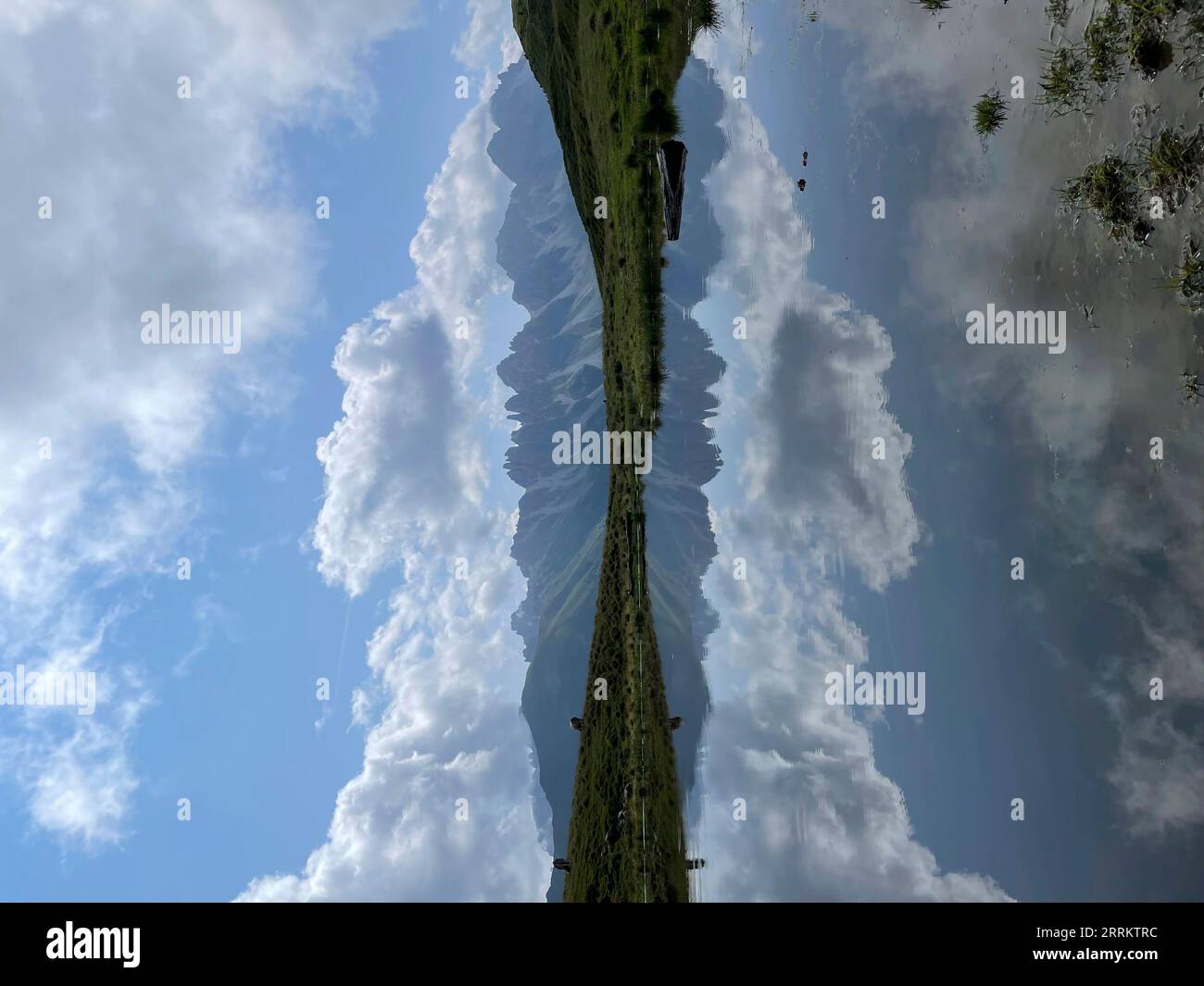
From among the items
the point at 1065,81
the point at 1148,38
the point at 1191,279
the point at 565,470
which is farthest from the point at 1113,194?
the point at 565,470

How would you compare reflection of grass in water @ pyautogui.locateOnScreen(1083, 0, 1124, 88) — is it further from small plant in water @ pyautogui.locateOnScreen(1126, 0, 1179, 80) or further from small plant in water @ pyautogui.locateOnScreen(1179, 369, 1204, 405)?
small plant in water @ pyautogui.locateOnScreen(1179, 369, 1204, 405)

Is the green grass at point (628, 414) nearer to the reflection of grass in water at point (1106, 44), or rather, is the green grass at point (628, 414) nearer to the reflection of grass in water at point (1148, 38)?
the reflection of grass in water at point (1106, 44)

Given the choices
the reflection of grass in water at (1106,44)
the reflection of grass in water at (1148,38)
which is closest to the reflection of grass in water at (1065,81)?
the reflection of grass in water at (1106,44)

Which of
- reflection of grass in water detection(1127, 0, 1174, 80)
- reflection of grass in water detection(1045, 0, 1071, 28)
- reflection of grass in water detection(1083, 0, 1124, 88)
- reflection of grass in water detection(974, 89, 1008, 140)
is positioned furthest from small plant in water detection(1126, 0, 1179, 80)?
reflection of grass in water detection(974, 89, 1008, 140)

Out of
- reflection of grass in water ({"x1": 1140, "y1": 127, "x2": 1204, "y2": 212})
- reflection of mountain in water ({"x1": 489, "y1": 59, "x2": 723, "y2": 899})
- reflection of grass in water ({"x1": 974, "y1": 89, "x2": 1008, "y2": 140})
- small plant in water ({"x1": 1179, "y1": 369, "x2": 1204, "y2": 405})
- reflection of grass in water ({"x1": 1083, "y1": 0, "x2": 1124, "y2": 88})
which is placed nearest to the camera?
reflection of grass in water ({"x1": 1140, "y1": 127, "x2": 1204, "y2": 212})

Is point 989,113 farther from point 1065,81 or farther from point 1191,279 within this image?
point 1191,279
